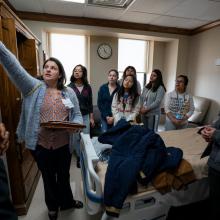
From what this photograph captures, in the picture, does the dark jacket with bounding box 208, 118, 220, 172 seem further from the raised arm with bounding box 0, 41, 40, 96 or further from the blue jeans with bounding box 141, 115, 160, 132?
the blue jeans with bounding box 141, 115, 160, 132

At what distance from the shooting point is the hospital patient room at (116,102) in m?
1.30

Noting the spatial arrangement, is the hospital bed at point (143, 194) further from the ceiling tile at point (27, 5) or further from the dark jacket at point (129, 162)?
the ceiling tile at point (27, 5)

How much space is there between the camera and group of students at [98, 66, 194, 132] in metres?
2.33

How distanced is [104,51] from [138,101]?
220 centimetres

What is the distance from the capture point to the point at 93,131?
3.26 meters

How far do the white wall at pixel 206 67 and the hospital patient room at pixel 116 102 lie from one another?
21 mm

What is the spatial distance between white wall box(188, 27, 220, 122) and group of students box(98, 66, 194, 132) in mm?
1419

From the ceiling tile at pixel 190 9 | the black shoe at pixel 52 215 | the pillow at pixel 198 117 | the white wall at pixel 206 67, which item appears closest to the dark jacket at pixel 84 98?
the black shoe at pixel 52 215

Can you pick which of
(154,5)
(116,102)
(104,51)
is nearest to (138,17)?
(154,5)

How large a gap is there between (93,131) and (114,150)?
1934mm

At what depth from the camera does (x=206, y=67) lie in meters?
3.91

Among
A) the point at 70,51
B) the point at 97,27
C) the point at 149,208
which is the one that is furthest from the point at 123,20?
the point at 149,208

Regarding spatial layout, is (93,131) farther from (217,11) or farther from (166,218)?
(217,11)

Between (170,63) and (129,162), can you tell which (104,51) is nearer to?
(170,63)
